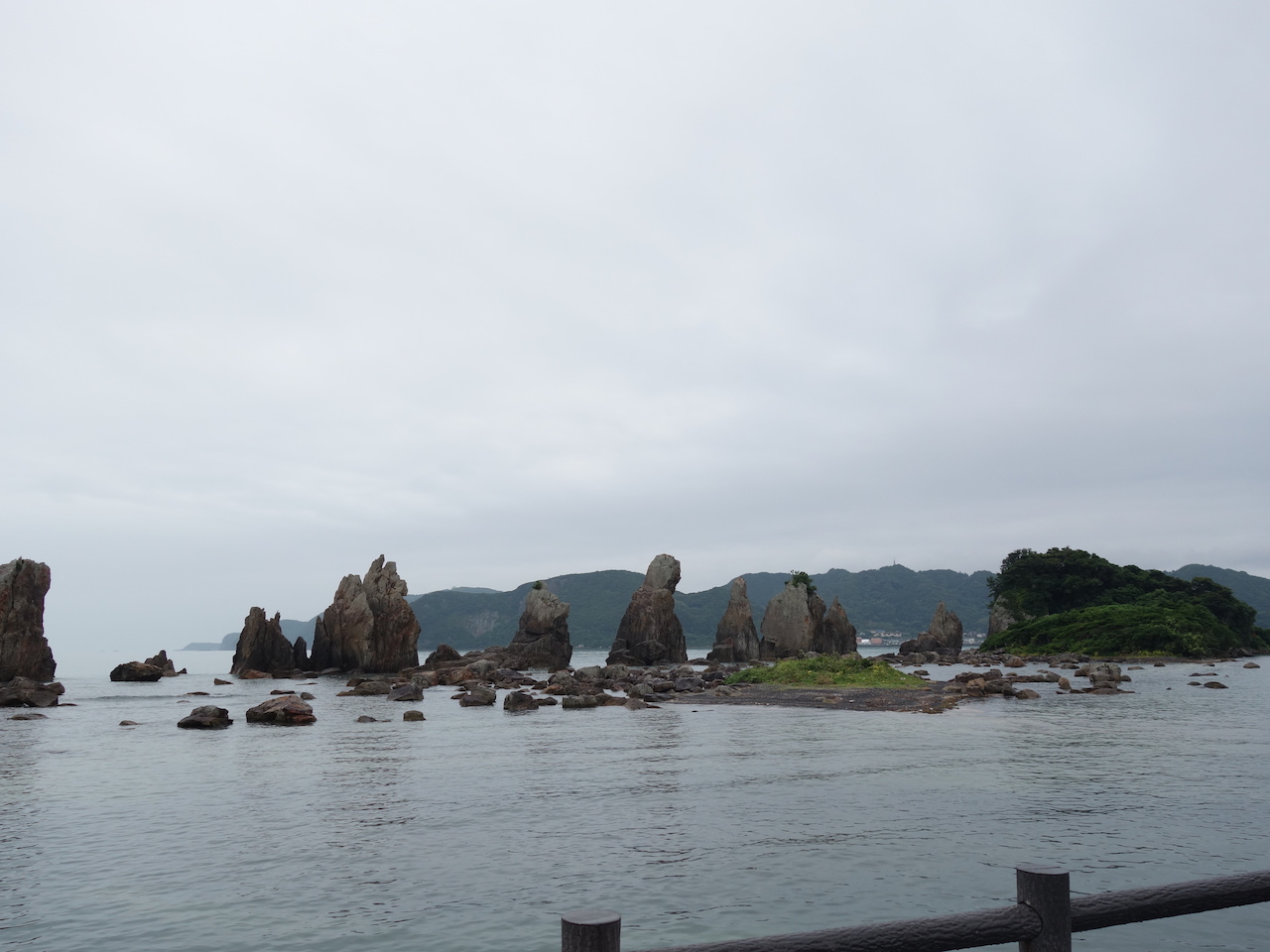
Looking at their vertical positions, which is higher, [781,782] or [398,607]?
[398,607]

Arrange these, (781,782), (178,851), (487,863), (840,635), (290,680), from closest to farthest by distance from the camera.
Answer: (487,863) → (178,851) → (781,782) → (290,680) → (840,635)

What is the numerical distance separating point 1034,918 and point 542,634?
362ft

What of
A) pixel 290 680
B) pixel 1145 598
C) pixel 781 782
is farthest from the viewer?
pixel 1145 598

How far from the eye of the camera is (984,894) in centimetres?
1321

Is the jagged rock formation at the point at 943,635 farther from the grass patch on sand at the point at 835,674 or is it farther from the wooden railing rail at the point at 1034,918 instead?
the wooden railing rail at the point at 1034,918

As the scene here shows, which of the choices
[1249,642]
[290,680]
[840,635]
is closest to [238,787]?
[290,680]

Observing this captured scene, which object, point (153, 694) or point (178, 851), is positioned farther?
point (153, 694)

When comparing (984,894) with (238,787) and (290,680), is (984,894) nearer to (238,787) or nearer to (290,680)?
(238,787)

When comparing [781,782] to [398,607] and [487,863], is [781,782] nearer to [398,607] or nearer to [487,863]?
[487,863]

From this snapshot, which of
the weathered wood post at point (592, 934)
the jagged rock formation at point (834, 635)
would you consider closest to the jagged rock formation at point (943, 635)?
the jagged rock formation at point (834, 635)

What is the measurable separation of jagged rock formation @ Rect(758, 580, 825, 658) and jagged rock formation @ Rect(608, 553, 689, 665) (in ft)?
58.9

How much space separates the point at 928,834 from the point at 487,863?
8.98 meters

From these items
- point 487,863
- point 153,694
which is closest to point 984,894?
point 487,863

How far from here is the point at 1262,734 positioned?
33188 millimetres
